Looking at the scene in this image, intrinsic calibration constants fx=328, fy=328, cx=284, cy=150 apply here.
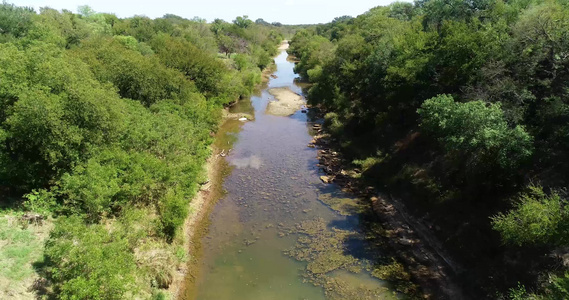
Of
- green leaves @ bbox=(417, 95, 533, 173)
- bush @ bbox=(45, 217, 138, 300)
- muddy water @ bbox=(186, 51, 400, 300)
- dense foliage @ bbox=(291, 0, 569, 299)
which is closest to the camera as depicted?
bush @ bbox=(45, 217, 138, 300)

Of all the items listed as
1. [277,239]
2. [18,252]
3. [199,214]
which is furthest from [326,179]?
[18,252]

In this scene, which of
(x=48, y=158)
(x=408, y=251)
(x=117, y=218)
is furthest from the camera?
(x=408, y=251)

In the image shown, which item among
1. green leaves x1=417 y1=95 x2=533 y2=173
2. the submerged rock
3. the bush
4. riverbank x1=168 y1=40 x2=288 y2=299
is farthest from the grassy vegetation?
green leaves x1=417 y1=95 x2=533 y2=173

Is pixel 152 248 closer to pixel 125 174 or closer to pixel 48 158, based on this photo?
pixel 125 174

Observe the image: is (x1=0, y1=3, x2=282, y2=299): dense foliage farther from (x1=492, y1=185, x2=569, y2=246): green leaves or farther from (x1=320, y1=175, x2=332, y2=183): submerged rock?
(x1=492, y1=185, x2=569, y2=246): green leaves

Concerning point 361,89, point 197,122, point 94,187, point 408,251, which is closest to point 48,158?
point 94,187

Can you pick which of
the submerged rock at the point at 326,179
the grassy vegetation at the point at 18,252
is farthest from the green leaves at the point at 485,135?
the grassy vegetation at the point at 18,252

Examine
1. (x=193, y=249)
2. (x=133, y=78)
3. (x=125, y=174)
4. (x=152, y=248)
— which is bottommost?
(x=193, y=249)
